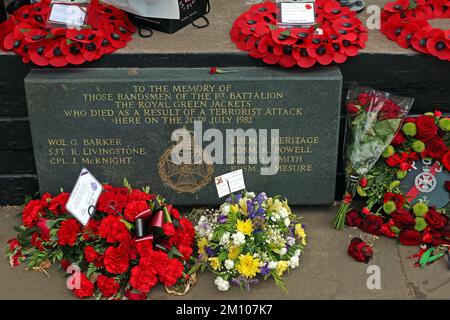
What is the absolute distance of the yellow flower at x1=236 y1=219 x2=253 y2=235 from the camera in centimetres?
429

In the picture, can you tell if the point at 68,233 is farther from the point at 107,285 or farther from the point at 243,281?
the point at 243,281

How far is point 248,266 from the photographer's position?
4199 mm

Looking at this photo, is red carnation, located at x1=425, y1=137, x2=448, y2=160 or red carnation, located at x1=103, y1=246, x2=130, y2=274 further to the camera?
red carnation, located at x1=425, y1=137, x2=448, y2=160

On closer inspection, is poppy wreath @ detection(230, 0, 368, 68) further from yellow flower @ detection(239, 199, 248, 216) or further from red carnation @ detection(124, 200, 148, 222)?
red carnation @ detection(124, 200, 148, 222)

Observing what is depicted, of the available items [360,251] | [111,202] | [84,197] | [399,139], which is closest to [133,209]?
[111,202]

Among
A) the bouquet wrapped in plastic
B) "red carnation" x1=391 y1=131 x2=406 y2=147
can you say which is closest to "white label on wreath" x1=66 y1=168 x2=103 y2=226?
the bouquet wrapped in plastic

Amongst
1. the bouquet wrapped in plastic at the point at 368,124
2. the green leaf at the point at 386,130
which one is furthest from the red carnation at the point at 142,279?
the green leaf at the point at 386,130

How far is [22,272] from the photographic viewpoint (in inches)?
175

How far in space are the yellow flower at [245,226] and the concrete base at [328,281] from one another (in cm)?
34

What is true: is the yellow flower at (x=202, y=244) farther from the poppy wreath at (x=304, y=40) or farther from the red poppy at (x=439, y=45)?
the red poppy at (x=439, y=45)

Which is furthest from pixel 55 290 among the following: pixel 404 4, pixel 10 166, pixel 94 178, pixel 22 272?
pixel 404 4

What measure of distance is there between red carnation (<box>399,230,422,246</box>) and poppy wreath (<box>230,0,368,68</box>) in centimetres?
122

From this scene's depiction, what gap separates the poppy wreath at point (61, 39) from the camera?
4527 mm

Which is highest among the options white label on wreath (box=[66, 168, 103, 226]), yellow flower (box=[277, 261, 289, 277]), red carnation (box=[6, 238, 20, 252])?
white label on wreath (box=[66, 168, 103, 226])
